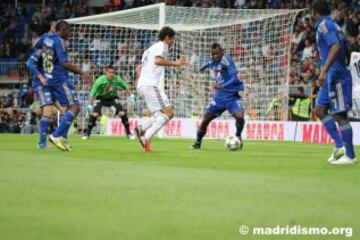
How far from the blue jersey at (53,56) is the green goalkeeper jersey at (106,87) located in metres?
8.07

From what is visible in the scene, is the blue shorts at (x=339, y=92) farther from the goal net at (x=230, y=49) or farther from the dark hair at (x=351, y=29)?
the dark hair at (x=351, y=29)

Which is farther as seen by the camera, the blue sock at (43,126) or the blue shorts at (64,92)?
the blue sock at (43,126)

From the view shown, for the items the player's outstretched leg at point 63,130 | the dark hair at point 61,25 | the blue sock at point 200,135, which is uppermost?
the dark hair at point 61,25

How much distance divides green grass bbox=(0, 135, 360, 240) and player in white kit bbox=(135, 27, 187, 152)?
2809 millimetres

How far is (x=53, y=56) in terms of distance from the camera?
16094 millimetres

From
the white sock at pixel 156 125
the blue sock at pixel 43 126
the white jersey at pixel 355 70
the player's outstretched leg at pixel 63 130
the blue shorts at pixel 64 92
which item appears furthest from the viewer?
the white jersey at pixel 355 70

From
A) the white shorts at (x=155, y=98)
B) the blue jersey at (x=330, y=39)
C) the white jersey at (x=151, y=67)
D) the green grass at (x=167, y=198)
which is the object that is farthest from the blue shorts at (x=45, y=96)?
the blue jersey at (x=330, y=39)

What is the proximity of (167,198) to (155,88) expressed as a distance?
7.86m

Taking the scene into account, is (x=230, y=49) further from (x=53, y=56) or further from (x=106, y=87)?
(x=53, y=56)

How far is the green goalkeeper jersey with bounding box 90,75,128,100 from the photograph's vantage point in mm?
24391

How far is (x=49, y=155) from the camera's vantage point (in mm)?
13977

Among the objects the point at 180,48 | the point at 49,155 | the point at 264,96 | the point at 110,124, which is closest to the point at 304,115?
the point at 264,96

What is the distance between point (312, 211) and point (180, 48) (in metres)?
19.8

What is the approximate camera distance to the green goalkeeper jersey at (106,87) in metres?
24.4
